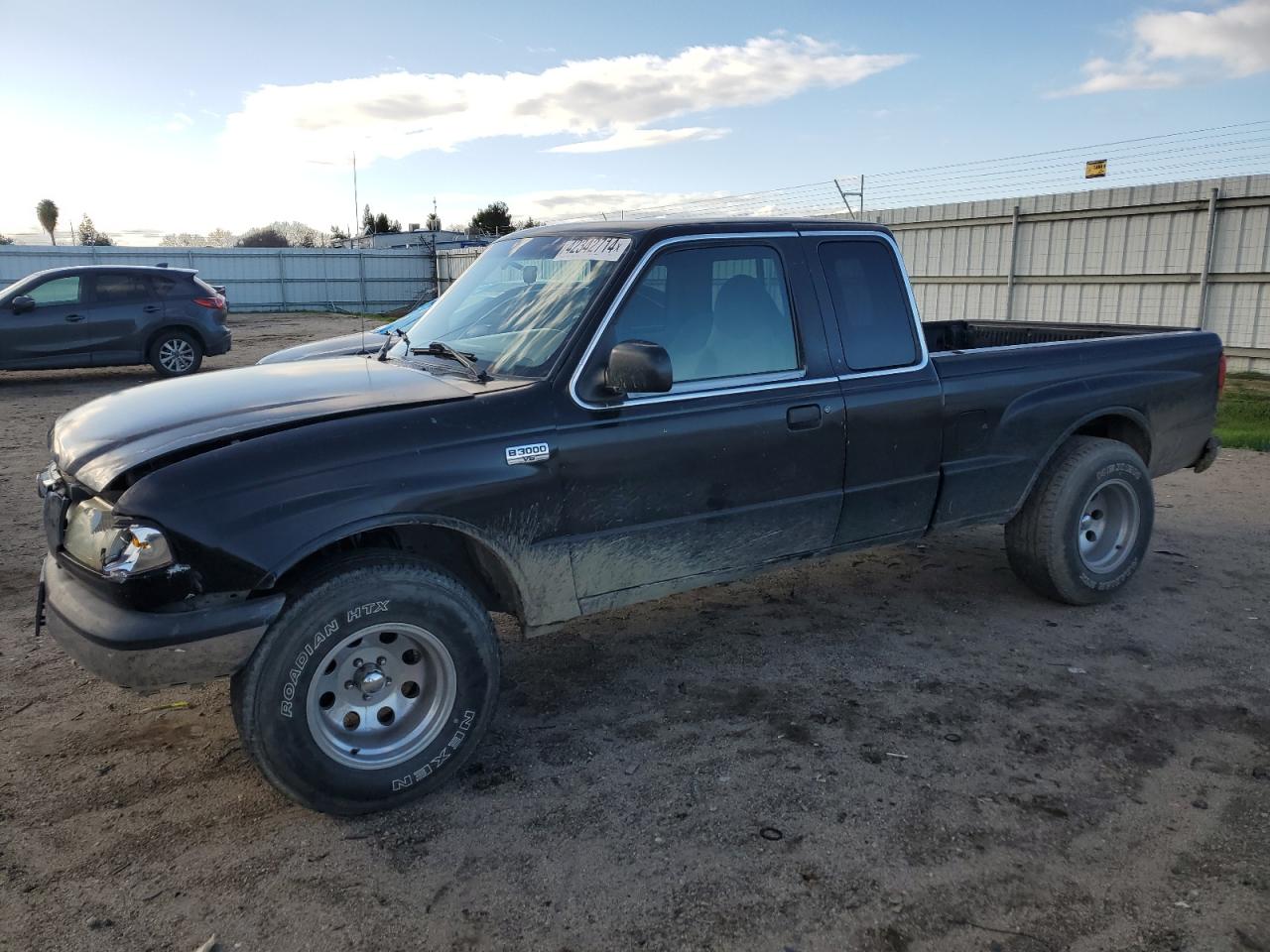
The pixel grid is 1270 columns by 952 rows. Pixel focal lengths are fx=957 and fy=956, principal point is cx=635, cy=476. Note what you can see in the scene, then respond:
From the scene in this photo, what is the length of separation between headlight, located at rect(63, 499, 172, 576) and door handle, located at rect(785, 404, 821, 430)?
2436 mm

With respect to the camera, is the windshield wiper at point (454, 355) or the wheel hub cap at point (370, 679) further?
the windshield wiper at point (454, 355)

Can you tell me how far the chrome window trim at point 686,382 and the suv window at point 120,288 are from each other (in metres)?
13.5

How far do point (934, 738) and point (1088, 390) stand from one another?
233 centimetres

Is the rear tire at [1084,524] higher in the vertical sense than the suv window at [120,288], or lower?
lower

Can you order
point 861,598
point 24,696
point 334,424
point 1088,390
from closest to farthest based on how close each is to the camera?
point 334,424 → point 24,696 → point 1088,390 → point 861,598

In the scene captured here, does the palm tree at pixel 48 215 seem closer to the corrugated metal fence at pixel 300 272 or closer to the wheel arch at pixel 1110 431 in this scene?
the corrugated metal fence at pixel 300 272

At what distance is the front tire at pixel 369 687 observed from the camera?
10.00ft

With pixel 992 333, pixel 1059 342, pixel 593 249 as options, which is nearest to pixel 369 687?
pixel 593 249

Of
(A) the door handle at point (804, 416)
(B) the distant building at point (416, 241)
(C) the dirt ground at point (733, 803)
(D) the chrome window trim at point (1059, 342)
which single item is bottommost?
(C) the dirt ground at point (733, 803)

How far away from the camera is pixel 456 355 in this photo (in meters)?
3.88

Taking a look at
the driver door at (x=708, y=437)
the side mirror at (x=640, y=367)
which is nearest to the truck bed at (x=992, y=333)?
the driver door at (x=708, y=437)

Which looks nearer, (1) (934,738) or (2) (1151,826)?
(2) (1151,826)

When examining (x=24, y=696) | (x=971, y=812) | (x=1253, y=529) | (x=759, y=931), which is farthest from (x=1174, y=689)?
(x=24, y=696)

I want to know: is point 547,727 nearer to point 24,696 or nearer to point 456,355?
point 456,355
